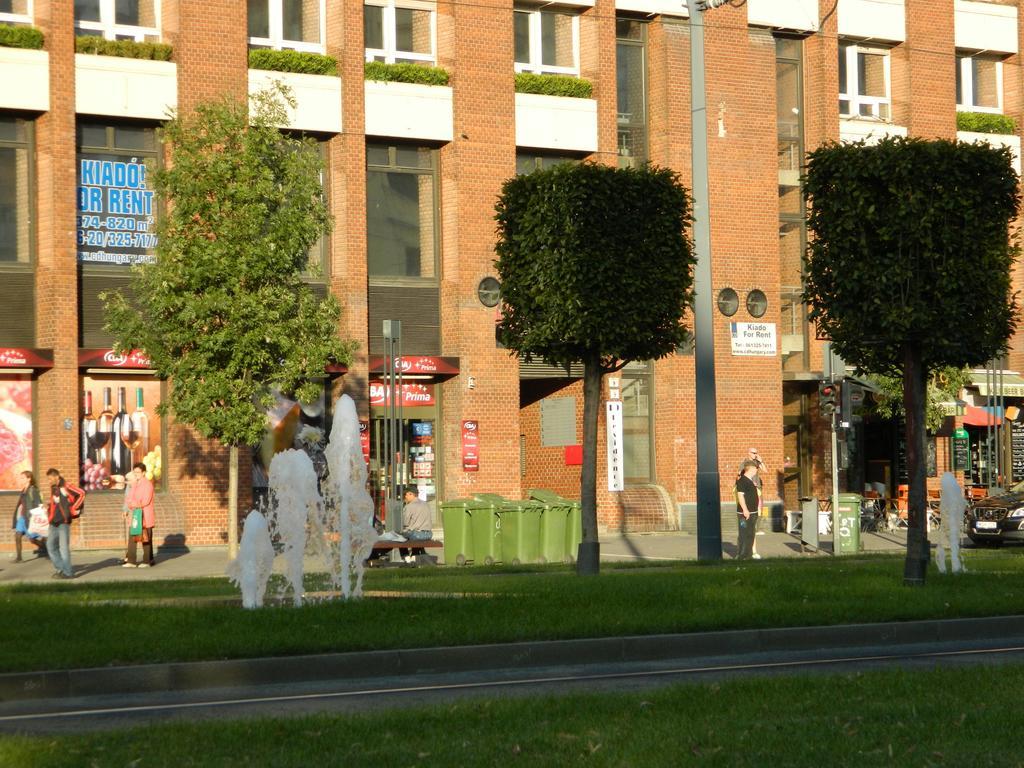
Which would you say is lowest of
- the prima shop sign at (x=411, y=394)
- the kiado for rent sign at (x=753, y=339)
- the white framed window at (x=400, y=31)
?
the prima shop sign at (x=411, y=394)

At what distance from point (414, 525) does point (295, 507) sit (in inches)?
360

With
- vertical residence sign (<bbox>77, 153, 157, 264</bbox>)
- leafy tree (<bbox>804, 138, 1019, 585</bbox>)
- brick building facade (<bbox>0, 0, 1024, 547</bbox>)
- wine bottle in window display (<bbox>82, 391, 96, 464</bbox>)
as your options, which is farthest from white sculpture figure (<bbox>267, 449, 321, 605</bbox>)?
vertical residence sign (<bbox>77, 153, 157, 264</bbox>)

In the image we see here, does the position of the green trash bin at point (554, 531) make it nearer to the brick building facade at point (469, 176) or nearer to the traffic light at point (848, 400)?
the brick building facade at point (469, 176)

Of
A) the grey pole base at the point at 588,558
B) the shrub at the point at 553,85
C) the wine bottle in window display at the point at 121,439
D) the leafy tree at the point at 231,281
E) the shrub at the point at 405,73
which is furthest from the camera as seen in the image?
the shrub at the point at 553,85

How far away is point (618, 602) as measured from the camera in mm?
15281

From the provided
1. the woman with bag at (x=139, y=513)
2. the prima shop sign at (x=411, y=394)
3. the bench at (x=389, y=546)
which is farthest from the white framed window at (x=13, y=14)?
the bench at (x=389, y=546)

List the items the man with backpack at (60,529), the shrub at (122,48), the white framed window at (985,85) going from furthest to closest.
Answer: the white framed window at (985,85) → the shrub at (122,48) → the man with backpack at (60,529)

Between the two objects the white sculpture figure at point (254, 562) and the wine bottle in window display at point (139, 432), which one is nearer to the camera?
the white sculpture figure at point (254, 562)

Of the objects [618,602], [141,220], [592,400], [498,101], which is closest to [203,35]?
[141,220]

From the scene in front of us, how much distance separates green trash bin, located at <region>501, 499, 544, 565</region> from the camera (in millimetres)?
25250

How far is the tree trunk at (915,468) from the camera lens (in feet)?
57.9

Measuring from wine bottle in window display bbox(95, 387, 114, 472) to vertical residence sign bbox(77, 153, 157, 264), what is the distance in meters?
2.61

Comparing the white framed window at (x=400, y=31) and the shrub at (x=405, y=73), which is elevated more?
the white framed window at (x=400, y=31)

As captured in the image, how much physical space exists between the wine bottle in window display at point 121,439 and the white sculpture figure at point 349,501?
44.7 ft
